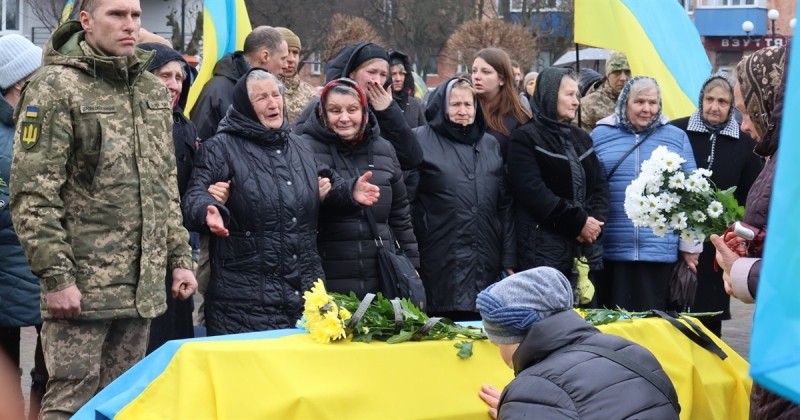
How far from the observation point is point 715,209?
4.60 metres

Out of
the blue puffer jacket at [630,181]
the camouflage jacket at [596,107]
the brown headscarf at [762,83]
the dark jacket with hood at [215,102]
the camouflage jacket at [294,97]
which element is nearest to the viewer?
the brown headscarf at [762,83]

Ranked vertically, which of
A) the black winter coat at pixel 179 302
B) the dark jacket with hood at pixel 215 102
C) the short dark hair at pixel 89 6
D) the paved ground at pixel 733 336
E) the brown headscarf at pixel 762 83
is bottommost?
the paved ground at pixel 733 336

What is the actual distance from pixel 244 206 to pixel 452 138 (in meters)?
1.90

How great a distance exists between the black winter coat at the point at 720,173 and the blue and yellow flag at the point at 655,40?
1.40m

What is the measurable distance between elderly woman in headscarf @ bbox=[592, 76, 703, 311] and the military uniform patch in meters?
4.32

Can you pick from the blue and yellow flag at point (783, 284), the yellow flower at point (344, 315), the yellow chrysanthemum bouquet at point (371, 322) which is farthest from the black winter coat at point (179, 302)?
the blue and yellow flag at point (783, 284)

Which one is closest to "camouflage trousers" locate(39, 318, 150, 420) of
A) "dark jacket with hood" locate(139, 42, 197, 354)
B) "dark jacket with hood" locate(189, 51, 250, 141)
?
"dark jacket with hood" locate(139, 42, 197, 354)

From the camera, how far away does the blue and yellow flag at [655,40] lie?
9.66 m

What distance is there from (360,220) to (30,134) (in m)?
2.07

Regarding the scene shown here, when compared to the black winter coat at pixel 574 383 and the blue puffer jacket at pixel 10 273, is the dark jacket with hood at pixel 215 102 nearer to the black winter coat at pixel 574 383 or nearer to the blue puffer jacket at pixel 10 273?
the blue puffer jacket at pixel 10 273

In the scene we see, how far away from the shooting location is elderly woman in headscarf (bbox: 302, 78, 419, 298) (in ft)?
20.8

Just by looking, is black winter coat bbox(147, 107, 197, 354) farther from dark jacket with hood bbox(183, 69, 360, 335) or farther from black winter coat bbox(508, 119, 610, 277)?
Answer: black winter coat bbox(508, 119, 610, 277)

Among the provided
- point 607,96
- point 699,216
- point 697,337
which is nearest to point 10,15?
point 607,96

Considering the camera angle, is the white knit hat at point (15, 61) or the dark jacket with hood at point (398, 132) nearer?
the white knit hat at point (15, 61)
